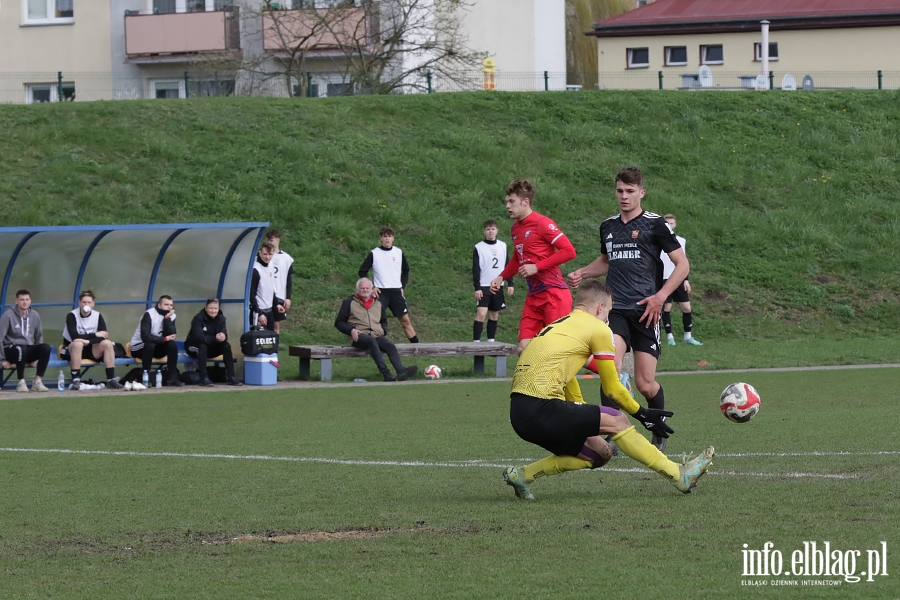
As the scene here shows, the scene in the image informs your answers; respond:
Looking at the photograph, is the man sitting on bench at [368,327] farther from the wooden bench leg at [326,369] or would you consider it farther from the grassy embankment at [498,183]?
the grassy embankment at [498,183]

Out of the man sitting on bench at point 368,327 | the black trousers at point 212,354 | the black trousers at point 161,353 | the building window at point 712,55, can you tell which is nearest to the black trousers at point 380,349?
the man sitting on bench at point 368,327

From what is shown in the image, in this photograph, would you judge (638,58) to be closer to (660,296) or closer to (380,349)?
(380,349)

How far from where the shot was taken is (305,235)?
26.3 meters

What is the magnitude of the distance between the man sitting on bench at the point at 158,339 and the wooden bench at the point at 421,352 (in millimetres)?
1831

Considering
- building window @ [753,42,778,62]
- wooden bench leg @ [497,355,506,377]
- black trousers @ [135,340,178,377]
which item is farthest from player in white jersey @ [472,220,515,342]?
building window @ [753,42,778,62]

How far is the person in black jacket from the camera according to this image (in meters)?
17.7

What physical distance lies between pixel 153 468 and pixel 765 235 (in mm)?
21109

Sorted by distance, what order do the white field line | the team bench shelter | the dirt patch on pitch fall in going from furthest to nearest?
the team bench shelter, the white field line, the dirt patch on pitch

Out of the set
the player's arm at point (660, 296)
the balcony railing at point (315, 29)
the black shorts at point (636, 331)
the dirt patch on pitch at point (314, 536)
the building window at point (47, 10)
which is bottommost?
the dirt patch on pitch at point (314, 536)

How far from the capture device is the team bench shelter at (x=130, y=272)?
18.7 m

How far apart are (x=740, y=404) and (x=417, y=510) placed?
8.57ft

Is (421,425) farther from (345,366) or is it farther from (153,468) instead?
(345,366)

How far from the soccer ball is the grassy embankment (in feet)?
39.4

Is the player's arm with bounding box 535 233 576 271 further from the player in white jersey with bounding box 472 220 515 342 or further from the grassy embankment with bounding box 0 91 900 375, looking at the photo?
the grassy embankment with bounding box 0 91 900 375
